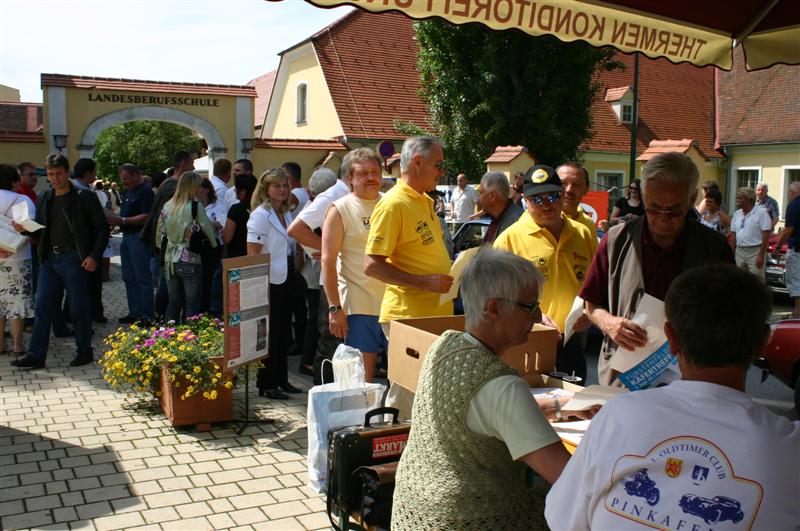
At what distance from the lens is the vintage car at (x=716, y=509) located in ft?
5.26

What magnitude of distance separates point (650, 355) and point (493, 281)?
97 centimetres

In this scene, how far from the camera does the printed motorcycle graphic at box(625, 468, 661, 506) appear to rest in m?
1.65

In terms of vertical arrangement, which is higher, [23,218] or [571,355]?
[23,218]

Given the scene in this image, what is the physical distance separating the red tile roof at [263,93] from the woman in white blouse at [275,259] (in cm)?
3973

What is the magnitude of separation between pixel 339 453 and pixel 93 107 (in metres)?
23.0

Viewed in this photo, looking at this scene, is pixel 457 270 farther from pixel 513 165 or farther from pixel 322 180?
pixel 513 165

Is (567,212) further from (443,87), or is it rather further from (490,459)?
(443,87)

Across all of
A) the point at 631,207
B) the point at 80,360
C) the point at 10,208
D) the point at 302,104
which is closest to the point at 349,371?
the point at 80,360

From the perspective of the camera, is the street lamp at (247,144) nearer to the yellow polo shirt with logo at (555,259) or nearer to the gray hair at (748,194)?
the gray hair at (748,194)

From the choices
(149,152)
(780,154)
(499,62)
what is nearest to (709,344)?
(499,62)

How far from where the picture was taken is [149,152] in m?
48.0

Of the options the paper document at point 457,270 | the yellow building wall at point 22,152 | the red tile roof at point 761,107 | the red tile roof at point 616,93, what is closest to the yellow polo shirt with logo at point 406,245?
the paper document at point 457,270

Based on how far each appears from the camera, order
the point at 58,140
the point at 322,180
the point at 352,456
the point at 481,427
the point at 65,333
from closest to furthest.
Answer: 1. the point at 481,427
2. the point at 352,456
3. the point at 322,180
4. the point at 65,333
5. the point at 58,140

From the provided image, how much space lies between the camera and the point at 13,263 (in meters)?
7.46
